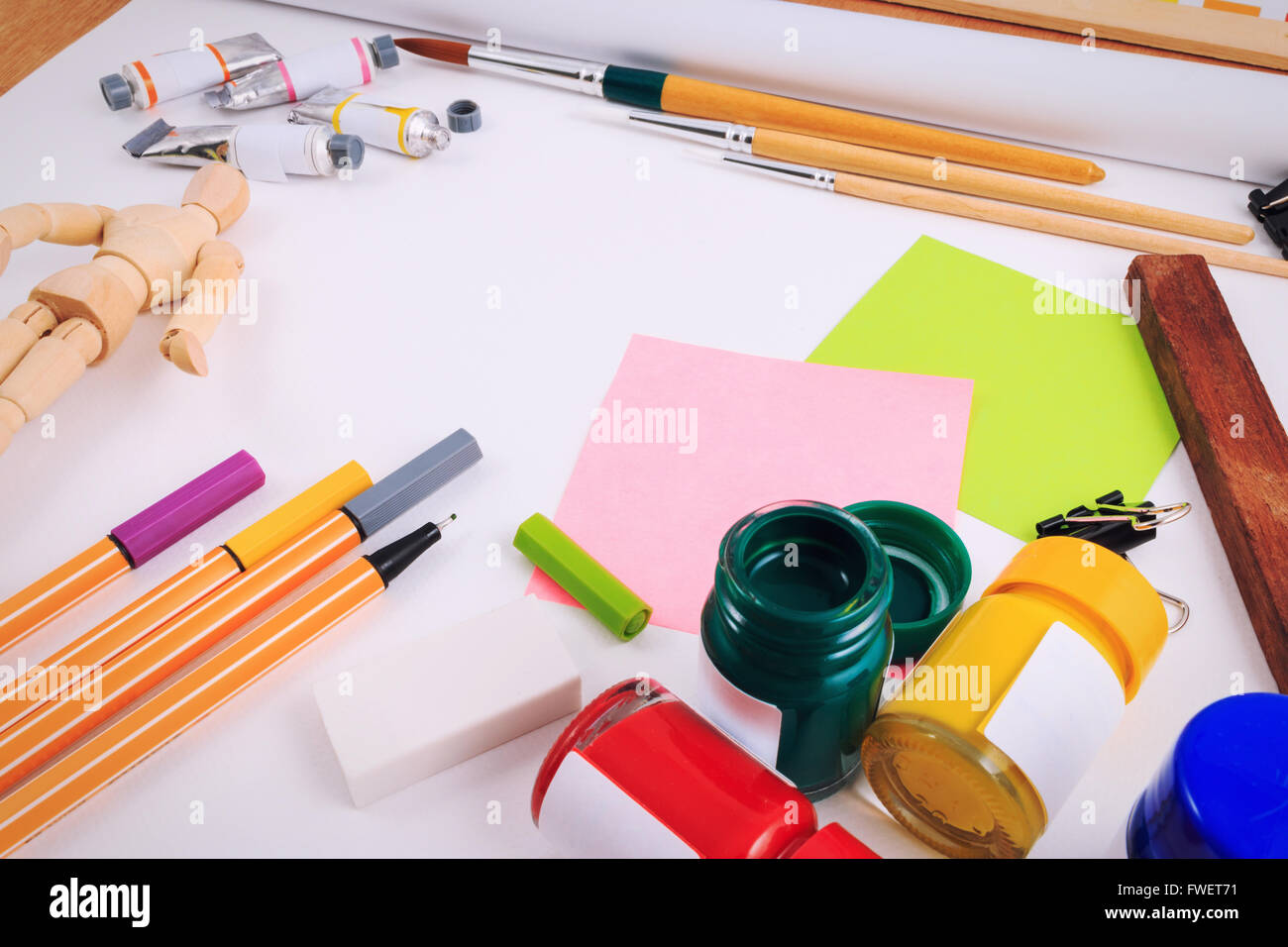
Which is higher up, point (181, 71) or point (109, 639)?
point (181, 71)

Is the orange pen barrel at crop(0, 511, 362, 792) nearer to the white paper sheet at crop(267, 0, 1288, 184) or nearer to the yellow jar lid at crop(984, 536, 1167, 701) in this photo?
the yellow jar lid at crop(984, 536, 1167, 701)

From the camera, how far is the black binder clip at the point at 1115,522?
1.97 feet

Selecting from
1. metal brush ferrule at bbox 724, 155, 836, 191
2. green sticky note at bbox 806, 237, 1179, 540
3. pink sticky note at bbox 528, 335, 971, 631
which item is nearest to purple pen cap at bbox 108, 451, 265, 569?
pink sticky note at bbox 528, 335, 971, 631

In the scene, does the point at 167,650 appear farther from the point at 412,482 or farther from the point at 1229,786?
the point at 1229,786

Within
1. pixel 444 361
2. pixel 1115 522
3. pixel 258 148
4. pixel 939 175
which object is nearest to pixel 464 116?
pixel 258 148

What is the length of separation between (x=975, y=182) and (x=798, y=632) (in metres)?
0.58

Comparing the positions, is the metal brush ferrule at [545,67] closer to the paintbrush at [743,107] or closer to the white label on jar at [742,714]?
the paintbrush at [743,107]

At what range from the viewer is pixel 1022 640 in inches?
17.9

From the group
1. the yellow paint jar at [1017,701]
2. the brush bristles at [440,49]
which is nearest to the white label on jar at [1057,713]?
the yellow paint jar at [1017,701]

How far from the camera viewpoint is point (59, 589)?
1.88 ft

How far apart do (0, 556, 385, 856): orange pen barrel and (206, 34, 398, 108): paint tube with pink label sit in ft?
1.89

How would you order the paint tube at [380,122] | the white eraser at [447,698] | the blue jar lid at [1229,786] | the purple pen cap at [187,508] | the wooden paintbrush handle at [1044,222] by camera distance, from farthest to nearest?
the paint tube at [380,122]
the wooden paintbrush handle at [1044,222]
the purple pen cap at [187,508]
the white eraser at [447,698]
the blue jar lid at [1229,786]

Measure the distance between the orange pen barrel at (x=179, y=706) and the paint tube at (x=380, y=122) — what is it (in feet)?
1.54

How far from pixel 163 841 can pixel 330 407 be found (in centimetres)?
32
